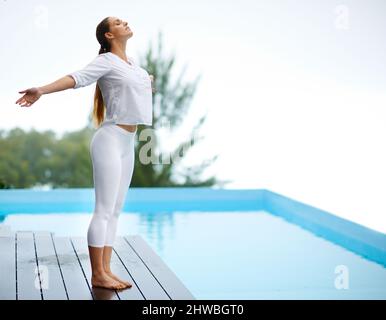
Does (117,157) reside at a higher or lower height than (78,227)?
higher

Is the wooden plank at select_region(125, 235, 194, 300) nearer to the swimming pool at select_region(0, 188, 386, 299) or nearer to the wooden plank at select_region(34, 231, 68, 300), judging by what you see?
the swimming pool at select_region(0, 188, 386, 299)

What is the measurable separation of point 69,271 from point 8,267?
369 millimetres

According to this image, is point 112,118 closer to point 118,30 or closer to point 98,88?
point 98,88

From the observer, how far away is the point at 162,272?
4578 mm

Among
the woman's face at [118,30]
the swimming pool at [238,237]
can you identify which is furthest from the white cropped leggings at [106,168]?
the swimming pool at [238,237]

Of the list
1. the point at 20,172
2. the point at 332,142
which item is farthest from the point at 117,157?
the point at 20,172

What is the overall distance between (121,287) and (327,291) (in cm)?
147

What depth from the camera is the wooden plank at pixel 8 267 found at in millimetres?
4035

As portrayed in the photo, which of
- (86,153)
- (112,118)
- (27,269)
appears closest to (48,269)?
(27,269)

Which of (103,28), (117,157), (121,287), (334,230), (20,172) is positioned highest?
(103,28)

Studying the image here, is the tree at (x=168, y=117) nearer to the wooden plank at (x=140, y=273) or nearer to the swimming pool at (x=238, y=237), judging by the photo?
the swimming pool at (x=238, y=237)

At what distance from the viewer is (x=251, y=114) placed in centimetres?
1257

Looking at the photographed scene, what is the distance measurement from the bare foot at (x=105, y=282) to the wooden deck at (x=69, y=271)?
0.03 metres

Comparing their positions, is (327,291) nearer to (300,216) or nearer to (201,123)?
(300,216)
